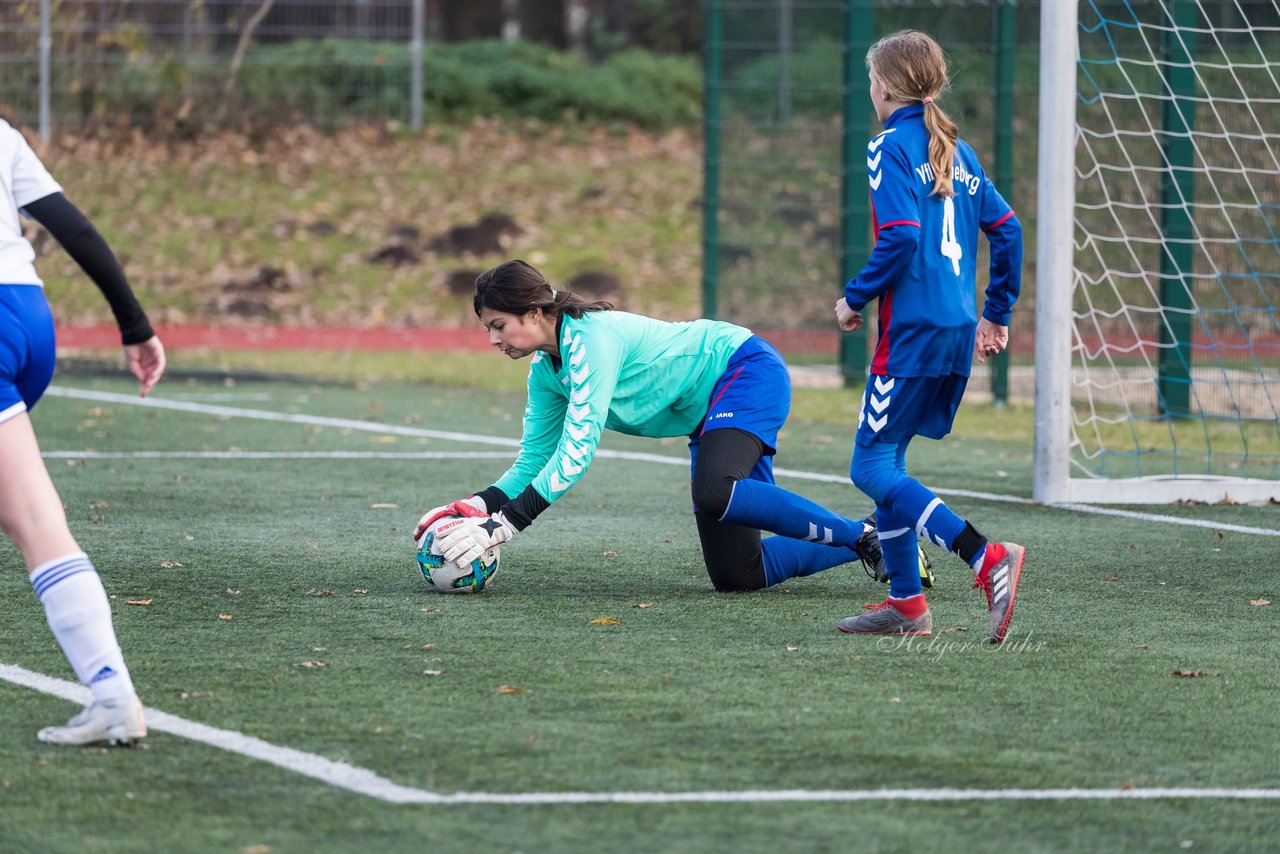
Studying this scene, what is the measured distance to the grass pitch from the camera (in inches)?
143

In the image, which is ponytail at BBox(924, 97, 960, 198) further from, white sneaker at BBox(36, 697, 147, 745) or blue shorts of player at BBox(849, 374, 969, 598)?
white sneaker at BBox(36, 697, 147, 745)

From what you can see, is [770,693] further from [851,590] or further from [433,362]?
[433,362]

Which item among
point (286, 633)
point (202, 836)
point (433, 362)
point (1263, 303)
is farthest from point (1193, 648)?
point (433, 362)

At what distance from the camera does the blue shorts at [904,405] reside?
17.6ft

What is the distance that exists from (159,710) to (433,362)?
457 inches

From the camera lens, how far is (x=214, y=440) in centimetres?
1066

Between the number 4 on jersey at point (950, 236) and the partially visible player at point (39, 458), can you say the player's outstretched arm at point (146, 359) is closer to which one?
the partially visible player at point (39, 458)

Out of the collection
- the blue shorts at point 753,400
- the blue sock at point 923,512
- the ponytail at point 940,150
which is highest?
the ponytail at point 940,150

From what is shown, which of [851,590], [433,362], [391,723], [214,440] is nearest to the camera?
[391,723]

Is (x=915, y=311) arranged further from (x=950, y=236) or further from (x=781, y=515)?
(x=781, y=515)

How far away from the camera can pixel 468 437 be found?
36.1ft

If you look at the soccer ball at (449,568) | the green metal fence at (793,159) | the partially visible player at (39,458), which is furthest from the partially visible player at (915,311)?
the green metal fence at (793,159)

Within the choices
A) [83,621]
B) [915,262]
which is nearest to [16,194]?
[83,621]

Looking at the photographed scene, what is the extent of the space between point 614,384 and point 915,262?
1.17m
